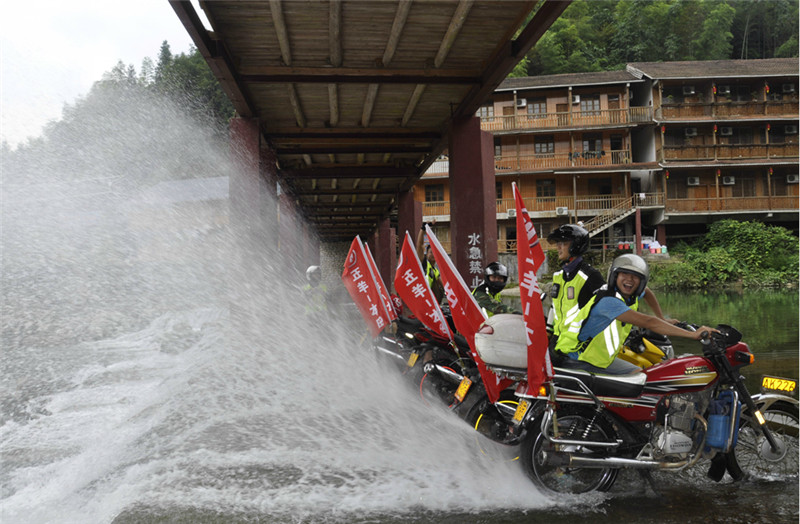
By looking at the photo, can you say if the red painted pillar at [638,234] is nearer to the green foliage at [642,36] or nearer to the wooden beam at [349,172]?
the green foliage at [642,36]

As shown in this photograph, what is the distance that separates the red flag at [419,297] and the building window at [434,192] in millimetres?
34646

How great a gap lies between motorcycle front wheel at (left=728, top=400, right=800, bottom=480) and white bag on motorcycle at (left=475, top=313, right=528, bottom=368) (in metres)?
1.63

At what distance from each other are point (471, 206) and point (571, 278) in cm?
561

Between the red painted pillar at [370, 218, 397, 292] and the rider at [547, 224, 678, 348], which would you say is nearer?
the rider at [547, 224, 678, 348]

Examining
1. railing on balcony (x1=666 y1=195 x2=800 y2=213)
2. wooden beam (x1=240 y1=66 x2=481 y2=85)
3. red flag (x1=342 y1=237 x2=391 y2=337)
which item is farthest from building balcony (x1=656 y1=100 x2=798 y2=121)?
red flag (x1=342 y1=237 x2=391 y2=337)

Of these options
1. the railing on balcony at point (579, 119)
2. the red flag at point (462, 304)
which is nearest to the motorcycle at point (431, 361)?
the red flag at point (462, 304)

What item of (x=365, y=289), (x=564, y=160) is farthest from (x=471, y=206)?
(x=564, y=160)

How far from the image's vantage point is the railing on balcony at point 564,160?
3881 cm

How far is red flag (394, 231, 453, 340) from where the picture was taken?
5.79 meters

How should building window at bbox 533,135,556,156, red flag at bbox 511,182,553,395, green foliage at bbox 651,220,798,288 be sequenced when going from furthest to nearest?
building window at bbox 533,135,556,156 → green foliage at bbox 651,220,798,288 → red flag at bbox 511,182,553,395

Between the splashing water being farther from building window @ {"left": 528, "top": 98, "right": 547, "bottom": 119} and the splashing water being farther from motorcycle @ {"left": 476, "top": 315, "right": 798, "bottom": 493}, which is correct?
building window @ {"left": 528, "top": 98, "right": 547, "bottom": 119}

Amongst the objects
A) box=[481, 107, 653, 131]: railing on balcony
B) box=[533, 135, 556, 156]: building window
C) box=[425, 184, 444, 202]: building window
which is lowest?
box=[425, 184, 444, 202]: building window

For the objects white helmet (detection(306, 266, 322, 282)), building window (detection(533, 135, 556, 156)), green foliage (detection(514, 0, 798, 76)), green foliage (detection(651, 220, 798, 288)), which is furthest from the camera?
green foliage (detection(514, 0, 798, 76))

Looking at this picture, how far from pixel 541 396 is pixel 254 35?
18.3 ft
